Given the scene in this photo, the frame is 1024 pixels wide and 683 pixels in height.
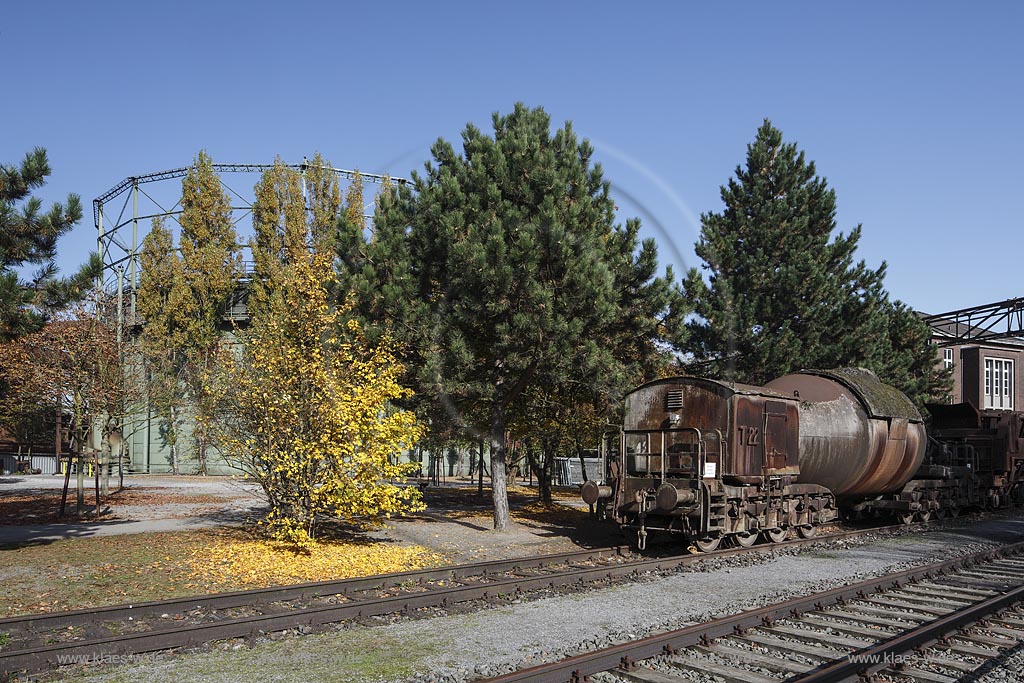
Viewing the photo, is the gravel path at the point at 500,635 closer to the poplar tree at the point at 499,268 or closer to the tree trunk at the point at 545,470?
the poplar tree at the point at 499,268

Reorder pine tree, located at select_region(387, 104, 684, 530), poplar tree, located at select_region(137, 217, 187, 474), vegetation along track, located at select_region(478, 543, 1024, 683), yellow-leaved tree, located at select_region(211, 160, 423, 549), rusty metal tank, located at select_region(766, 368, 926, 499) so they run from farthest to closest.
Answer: poplar tree, located at select_region(137, 217, 187, 474)
rusty metal tank, located at select_region(766, 368, 926, 499)
pine tree, located at select_region(387, 104, 684, 530)
yellow-leaved tree, located at select_region(211, 160, 423, 549)
vegetation along track, located at select_region(478, 543, 1024, 683)

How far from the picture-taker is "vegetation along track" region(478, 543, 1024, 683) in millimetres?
7168

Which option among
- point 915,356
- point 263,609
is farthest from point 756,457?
point 915,356

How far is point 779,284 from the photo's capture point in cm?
2853

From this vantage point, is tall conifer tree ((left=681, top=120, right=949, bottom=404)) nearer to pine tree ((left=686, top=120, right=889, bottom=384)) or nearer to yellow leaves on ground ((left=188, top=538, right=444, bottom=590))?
pine tree ((left=686, top=120, right=889, bottom=384))

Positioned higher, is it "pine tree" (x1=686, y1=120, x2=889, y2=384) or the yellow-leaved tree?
"pine tree" (x1=686, y1=120, x2=889, y2=384)

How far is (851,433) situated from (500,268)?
29.6ft

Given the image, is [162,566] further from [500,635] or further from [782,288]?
[782,288]

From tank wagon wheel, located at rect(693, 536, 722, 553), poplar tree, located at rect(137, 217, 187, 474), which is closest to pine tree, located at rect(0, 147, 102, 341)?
tank wagon wheel, located at rect(693, 536, 722, 553)

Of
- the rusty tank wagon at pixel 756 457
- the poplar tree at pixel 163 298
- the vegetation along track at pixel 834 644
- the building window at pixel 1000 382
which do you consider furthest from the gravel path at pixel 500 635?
the building window at pixel 1000 382

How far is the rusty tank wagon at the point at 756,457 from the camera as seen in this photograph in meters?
14.4

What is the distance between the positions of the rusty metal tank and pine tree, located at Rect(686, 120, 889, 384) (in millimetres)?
8245

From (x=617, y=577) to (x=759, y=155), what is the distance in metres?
24.3

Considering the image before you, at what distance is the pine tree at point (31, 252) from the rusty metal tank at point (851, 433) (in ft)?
47.4
